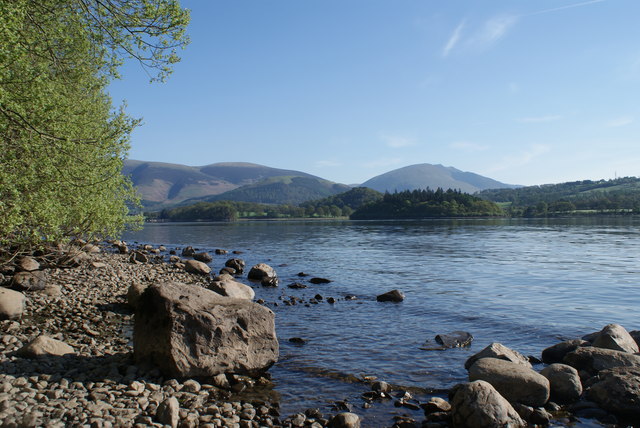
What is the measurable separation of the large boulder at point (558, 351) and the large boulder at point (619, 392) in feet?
9.39

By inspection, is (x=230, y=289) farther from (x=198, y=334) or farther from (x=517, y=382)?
(x=517, y=382)

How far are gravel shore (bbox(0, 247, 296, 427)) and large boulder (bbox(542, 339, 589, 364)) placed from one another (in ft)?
29.7

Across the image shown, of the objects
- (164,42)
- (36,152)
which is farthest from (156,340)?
(164,42)

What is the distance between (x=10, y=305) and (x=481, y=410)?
651 inches

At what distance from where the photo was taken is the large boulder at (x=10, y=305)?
53.6 feet

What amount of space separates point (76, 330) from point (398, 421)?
1183 cm

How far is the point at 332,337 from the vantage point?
1783 cm

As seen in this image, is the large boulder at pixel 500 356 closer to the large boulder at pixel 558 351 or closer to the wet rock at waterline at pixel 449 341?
the large boulder at pixel 558 351

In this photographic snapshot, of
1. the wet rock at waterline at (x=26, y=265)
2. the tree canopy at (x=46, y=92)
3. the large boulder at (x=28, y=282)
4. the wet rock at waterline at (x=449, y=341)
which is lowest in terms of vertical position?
the wet rock at waterline at (x=449, y=341)

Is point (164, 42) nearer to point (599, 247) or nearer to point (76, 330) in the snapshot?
point (76, 330)

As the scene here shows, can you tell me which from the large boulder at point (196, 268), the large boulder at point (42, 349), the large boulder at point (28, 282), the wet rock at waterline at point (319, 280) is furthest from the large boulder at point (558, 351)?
the large boulder at point (196, 268)

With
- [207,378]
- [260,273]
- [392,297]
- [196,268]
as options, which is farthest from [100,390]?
[196,268]

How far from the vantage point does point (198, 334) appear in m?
12.6

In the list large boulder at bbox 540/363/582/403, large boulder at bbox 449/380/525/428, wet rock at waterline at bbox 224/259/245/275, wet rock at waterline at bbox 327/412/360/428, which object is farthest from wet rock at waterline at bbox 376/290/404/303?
wet rock at waterline at bbox 224/259/245/275
